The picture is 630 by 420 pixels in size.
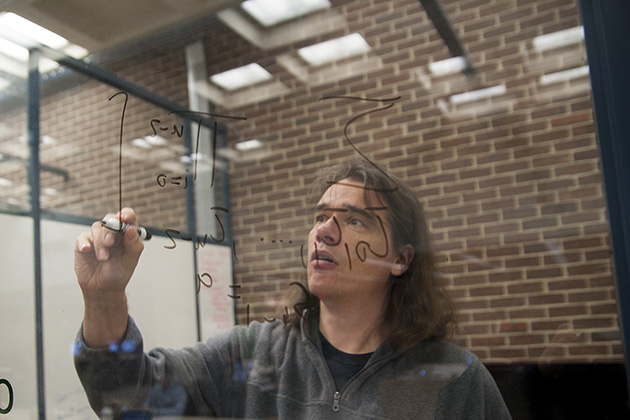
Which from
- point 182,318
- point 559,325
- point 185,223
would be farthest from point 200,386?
point 559,325

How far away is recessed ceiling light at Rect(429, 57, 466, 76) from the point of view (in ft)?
2.99

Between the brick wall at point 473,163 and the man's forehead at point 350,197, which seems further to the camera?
the man's forehead at point 350,197

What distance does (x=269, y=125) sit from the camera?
1.07m

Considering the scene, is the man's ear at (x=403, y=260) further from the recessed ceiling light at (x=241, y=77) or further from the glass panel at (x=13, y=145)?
the glass panel at (x=13, y=145)

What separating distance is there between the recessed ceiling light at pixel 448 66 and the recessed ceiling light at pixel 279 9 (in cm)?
27

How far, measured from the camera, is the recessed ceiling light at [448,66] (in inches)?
35.8

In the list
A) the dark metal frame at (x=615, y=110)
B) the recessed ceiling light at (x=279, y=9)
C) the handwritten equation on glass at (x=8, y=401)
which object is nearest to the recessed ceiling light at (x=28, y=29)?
the recessed ceiling light at (x=279, y=9)

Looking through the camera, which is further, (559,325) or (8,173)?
(8,173)

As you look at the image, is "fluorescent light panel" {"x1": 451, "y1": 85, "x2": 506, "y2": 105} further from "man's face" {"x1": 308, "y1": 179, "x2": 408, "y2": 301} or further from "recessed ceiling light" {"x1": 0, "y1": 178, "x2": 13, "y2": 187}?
"recessed ceiling light" {"x1": 0, "y1": 178, "x2": 13, "y2": 187}

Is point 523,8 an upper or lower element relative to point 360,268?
upper

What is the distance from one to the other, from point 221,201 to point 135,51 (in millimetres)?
446

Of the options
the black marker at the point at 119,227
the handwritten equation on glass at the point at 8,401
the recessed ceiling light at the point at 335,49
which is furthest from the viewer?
the handwritten equation on glass at the point at 8,401

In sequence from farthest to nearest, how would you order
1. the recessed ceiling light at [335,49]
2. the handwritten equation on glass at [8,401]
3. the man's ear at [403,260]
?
the handwritten equation on glass at [8,401] → the recessed ceiling light at [335,49] → the man's ear at [403,260]

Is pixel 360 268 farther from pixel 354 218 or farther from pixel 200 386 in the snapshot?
pixel 200 386
